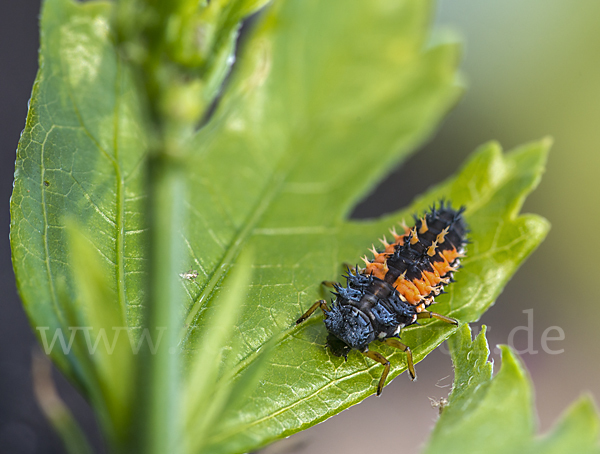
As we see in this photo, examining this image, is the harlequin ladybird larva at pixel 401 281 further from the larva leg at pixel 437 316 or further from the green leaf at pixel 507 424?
the green leaf at pixel 507 424

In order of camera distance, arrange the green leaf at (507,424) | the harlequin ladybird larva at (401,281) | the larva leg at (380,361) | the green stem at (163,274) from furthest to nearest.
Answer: the harlequin ladybird larva at (401,281)
the larva leg at (380,361)
the green leaf at (507,424)
the green stem at (163,274)

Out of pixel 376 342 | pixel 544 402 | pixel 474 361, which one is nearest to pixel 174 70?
pixel 474 361

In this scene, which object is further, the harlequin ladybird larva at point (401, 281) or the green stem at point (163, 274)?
the harlequin ladybird larva at point (401, 281)

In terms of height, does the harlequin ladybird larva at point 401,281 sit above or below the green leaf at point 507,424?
below

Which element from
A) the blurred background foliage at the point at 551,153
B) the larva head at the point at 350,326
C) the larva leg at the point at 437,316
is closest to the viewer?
the larva leg at the point at 437,316

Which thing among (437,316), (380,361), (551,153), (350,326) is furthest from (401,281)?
(551,153)

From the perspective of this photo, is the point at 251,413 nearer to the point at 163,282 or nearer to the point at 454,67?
the point at 163,282

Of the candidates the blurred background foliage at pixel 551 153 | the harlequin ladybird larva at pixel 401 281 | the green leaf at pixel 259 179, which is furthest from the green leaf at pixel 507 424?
the blurred background foliage at pixel 551 153
